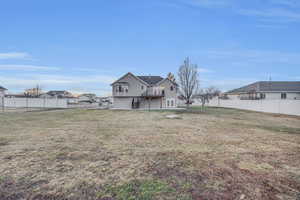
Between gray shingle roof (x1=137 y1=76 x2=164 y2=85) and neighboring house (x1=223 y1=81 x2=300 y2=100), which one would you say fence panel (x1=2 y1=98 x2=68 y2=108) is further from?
neighboring house (x1=223 y1=81 x2=300 y2=100)

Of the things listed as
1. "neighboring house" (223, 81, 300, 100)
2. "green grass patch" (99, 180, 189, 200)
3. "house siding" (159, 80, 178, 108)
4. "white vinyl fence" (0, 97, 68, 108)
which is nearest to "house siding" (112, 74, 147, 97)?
"house siding" (159, 80, 178, 108)

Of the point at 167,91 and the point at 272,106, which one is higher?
the point at 167,91

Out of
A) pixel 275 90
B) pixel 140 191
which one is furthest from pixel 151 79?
pixel 140 191

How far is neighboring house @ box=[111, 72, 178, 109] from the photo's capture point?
28.2 m

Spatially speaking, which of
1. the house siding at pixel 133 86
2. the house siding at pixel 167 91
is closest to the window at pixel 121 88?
the house siding at pixel 133 86

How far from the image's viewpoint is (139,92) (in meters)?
28.1

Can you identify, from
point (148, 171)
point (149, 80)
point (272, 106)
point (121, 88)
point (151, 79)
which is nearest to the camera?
point (148, 171)

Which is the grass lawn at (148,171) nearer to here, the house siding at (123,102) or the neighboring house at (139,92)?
the neighboring house at (139,92)

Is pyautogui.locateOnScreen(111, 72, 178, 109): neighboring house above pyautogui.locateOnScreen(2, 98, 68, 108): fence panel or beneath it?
above

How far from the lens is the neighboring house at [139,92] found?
2817 centimetres

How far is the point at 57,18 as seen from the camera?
1515cm

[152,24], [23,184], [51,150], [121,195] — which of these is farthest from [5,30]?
[121,195]

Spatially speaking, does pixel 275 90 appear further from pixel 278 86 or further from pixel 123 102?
pixel 123 102

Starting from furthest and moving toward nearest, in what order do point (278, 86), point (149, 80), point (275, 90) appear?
point (278, 86) → point (275, 90) → point (149, 80)
